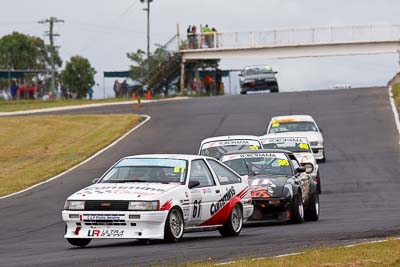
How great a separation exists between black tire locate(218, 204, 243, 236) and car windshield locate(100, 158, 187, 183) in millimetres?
1158

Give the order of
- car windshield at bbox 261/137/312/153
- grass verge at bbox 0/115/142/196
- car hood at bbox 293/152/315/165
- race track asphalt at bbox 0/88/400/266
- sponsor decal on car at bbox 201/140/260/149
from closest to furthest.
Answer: race track asphalt at bbox 0/88/400/266 < sponsor decal on car at bbox 201/140/260/149 < car hood at bbox 293/152/315/165 < car windshield at bbox 261/137/312/153 < grass verge at bbox 0/115/142/196

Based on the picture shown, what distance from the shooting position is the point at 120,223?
15.1 meters

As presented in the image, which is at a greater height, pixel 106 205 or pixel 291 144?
pixel 106 205

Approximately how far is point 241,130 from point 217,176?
28.6 m

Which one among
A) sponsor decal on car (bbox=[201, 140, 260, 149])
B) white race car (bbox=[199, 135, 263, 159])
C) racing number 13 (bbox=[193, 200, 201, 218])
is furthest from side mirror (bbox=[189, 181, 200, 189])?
sponsor decal on car (bbox=[201, 140, 260, 149])

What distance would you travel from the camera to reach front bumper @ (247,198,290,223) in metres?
19.4

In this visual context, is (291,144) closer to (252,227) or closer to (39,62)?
(252,227)

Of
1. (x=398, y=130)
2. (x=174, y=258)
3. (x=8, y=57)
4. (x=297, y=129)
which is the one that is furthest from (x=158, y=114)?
(x=8, y=57)

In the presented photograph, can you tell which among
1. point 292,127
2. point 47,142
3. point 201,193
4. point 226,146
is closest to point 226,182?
point 201,193

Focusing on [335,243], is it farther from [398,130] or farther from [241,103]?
[241,103]

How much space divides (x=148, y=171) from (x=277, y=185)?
393cm

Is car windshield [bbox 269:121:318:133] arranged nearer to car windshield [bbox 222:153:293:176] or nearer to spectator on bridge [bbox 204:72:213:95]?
car windshield [bbox 222:153:293:176]

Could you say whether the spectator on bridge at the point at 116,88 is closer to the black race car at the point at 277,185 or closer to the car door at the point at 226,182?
the black race car at the point at 277,185

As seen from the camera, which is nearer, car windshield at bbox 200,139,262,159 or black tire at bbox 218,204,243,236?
black tire at bbox 218,204,243,236
